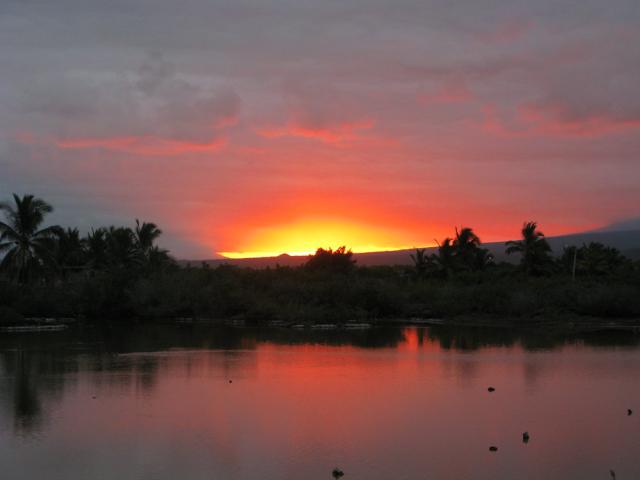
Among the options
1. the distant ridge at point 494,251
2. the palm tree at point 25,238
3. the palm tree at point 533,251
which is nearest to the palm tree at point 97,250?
the palm tree at point 25,238

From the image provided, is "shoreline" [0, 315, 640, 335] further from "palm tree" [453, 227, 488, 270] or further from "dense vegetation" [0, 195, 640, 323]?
"palm tree" [453, 227, 488, 270]

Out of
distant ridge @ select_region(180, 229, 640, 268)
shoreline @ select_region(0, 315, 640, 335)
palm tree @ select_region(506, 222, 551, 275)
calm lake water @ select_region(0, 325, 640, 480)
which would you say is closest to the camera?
calm lake water @ select_region(0, 325, 640, 480)

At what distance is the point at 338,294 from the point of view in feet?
142

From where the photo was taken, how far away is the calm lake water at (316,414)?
10148 mm

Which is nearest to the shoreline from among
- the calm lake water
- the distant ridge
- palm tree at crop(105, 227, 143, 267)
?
palm tree at crop(105, 227, 143, 267)

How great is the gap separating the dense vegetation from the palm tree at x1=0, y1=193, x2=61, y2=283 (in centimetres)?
5

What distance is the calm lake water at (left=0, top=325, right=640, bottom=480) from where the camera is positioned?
1015cm

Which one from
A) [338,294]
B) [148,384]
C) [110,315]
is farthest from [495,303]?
[148,384]

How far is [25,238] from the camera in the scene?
37.5 metres

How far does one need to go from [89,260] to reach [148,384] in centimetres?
3938

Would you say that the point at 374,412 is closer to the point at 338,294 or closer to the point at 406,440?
the point at 406,440

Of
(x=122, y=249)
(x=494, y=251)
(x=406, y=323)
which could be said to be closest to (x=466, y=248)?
(x=406, y=323)

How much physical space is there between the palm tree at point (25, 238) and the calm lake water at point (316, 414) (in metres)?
13.9

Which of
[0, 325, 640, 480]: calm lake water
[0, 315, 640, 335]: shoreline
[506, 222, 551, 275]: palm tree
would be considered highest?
[506, 222, 551, 275]: palm tree
